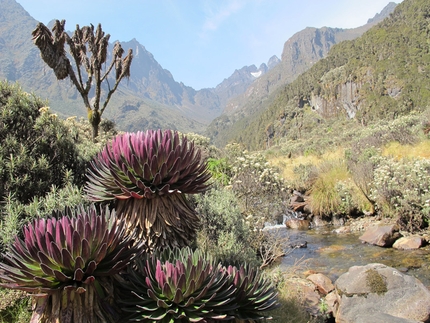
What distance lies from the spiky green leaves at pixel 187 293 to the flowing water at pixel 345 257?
4.44m

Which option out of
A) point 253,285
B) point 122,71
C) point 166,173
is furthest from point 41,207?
point 122,71

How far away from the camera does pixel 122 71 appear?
16.8m

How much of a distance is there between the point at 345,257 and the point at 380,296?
10.3 feet

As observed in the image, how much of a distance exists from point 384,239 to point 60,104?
554ft

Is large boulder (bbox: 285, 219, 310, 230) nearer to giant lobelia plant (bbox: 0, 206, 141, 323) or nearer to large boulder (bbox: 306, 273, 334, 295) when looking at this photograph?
large boulder (bbox: 306, 273, 334, 295)

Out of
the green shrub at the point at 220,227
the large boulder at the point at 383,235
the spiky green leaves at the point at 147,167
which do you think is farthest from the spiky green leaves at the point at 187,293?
the large boulder at the point at 383,235

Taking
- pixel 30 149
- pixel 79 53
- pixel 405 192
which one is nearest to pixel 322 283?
pixel 405 192

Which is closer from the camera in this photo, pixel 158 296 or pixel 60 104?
pixel 158 296

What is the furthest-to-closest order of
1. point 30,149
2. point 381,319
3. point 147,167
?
point 381,319
point 30,149
point 147,167

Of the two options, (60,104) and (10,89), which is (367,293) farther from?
(60,104)

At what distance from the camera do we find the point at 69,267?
5.85ft

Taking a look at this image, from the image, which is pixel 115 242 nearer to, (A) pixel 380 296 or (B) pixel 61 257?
(B) pixel 61 257

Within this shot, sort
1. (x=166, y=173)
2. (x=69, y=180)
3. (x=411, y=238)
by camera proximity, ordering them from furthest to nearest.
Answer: (x=411, y=238) → (x=69, y=180) → (x=166, y=173)

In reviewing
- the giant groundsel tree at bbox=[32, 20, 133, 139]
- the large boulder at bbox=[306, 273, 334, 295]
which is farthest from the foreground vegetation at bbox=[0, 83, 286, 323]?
the giant groundsel tree at bbox=[32, 20, 133, 139]
